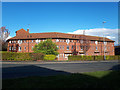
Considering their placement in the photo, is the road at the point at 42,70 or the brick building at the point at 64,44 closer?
the road at the point at 42,70

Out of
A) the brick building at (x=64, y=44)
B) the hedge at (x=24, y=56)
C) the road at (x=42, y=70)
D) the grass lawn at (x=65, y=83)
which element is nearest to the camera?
the grass lawn at (x=65, y=83)

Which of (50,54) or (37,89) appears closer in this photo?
(37,89)

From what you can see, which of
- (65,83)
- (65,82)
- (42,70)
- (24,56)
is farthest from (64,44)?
(65,83)

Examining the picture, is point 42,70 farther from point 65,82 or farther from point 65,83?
point 65,83

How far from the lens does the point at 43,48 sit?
1460 inches

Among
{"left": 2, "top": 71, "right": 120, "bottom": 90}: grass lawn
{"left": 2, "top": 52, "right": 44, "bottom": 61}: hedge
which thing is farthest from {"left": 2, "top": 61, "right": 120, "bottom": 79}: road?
{"left": 2, "top": 52, "right": 44, "bottom": 61}: hedge

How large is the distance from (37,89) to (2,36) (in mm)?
53340

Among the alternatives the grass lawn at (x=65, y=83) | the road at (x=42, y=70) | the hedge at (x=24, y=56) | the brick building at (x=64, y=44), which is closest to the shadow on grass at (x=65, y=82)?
the grass lawn at (x=65, y=83)

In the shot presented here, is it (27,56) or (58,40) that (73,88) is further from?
(58,40)

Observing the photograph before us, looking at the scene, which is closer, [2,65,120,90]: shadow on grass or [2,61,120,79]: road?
[2,65,120,90]: shadow on grass

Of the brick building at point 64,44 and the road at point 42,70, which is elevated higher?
the brick building at point 64,44

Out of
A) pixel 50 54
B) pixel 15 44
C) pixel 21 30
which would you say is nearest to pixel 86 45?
pixel 50 54

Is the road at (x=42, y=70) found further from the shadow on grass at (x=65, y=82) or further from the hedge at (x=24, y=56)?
the hedge at (x=24, y=56)

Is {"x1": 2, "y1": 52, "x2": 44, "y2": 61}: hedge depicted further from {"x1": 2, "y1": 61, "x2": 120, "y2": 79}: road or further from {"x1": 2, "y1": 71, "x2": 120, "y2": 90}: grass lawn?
{"x1": 2, "y1": 71, "x2": 120, "y2": 90}: grass lawn
